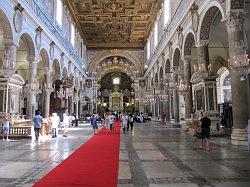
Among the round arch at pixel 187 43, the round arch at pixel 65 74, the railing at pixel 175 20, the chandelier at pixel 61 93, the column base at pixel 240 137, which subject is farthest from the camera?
the round arch at pixel 65 74

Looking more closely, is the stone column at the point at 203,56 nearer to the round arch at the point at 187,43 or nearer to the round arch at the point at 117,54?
the round arch at the point at 187,43

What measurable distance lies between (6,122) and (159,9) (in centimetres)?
2056

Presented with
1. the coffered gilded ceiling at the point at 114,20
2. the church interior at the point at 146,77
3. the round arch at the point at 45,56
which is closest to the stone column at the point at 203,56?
the church interior at the point at 146,77

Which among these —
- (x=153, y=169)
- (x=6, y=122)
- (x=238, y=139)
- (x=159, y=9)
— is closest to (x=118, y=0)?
(x=159, y=9)

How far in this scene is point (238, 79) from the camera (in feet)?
36.5

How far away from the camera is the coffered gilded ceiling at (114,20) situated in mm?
28953

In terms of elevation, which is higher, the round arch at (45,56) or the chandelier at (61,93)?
the round arch at (45,56)

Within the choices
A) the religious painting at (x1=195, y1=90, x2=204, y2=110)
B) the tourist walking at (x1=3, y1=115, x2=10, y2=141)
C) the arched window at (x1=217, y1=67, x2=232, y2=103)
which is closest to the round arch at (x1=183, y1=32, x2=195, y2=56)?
the religious painting at (x1=195, y1=90, x2=204, y2=110)

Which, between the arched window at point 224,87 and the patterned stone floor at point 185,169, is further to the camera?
the arched window at point 224,87

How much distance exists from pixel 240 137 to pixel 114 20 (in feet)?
83.5

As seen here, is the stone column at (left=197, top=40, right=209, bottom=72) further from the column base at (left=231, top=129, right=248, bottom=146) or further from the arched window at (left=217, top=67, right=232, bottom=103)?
the arched window at (left=217, top=67, right=232, bottom=103)

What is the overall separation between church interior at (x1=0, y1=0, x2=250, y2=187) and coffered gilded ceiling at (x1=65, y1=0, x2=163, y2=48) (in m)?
0.12

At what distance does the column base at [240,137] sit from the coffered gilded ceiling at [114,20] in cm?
1955

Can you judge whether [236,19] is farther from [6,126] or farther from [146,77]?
[146,77]
